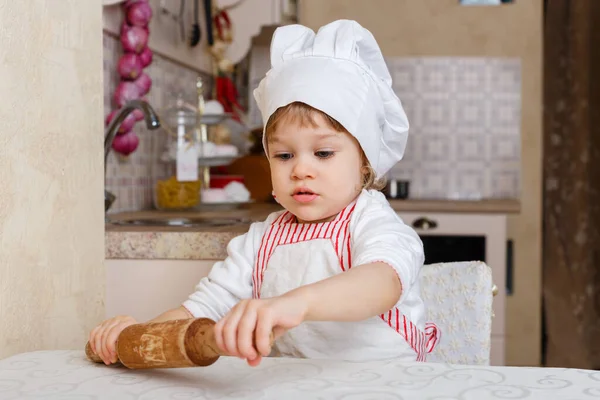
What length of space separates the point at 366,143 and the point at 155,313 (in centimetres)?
63

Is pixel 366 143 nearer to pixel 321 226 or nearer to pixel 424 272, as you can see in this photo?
pixel 321 226

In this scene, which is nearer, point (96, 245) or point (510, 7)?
point (96, 245)

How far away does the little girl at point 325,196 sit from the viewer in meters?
0.96

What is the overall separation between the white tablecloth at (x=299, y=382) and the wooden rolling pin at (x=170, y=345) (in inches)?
0.7

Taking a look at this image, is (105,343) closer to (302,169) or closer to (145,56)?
(302,169)

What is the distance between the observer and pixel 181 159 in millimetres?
2051

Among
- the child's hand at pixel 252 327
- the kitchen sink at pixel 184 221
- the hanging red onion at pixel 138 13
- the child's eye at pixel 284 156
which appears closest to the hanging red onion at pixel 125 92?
the hanging red onion at pixel 138 13

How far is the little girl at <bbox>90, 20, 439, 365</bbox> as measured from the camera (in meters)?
0.96

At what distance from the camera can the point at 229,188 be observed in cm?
239

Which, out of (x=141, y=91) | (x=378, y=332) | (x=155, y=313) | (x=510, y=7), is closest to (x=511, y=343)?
(x=510, y=7)

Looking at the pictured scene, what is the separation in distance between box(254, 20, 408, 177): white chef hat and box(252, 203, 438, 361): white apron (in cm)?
13

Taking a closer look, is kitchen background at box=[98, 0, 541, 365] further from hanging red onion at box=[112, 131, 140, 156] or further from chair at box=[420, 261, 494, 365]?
chair at box=[420, 261, 494, 365]

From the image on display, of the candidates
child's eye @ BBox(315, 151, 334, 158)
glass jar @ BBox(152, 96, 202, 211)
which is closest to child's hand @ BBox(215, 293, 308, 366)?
child's eye @ BBox(315, 151, 334, 158)

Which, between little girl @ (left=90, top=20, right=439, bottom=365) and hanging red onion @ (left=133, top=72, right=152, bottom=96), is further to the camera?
hanging red onion @ (left=133, top=72, right=152, bottom=96)
